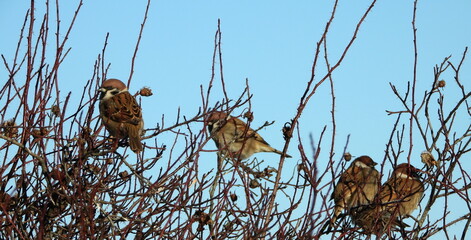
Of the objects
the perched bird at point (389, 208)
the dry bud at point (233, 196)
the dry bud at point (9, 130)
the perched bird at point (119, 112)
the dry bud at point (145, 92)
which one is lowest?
the perched bird at point (389, 208)

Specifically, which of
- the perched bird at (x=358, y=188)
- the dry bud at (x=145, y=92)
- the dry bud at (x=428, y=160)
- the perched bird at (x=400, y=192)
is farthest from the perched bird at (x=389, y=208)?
the dry bud at (x=145, y=92)

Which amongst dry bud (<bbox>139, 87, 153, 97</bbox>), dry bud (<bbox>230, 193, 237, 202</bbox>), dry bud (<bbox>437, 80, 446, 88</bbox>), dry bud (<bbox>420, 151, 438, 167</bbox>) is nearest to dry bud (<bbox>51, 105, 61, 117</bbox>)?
dry bud (<bbox>139, 87, 153, 97</bbox>)

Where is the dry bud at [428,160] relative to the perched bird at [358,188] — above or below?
below

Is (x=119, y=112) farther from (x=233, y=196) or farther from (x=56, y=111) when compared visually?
(x=233, y=196)

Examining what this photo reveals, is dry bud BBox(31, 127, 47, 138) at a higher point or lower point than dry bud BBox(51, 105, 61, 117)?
Result: lower

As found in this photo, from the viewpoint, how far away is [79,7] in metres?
4.54

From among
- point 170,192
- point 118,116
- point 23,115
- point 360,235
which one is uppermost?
point 118,116

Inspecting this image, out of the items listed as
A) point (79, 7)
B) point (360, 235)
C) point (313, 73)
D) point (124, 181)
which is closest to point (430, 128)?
point (360, 235)

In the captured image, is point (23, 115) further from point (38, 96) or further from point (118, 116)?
point (118, 116)

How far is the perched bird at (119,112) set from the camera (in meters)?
5.45

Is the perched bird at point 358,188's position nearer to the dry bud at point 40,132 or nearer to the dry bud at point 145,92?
the dry bud at point 145,92

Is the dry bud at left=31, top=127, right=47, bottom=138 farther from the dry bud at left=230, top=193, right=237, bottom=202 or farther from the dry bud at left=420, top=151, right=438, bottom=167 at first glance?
the dry bud at left=420, top=151, right=438, bottom=167

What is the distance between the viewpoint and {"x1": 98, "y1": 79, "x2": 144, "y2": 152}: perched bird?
5.45m

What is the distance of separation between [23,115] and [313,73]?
1.90 meters
